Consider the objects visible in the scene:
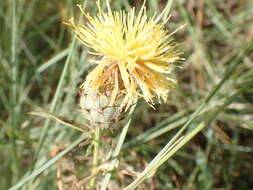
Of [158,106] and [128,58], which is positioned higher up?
[128,58]

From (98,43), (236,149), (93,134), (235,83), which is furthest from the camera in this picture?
(236,149)

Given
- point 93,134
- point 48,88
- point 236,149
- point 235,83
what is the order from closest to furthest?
point 93,134, point 235,83, point 236,149, point 48,88

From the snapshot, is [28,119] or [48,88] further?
[48,88]

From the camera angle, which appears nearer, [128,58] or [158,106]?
[128,58]

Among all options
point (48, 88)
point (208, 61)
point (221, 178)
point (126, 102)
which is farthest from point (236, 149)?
point (126, 102)

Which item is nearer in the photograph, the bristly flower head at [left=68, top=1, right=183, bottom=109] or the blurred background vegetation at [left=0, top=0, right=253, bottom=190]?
the bristly flower head at [left=68, top=1, right=183, bottom=109]

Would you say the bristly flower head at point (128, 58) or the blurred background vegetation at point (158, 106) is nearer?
the bristly flower head at point (128, 58)

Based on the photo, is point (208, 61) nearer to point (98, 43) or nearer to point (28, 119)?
point (28, 119)

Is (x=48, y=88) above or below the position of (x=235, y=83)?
below
